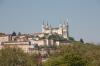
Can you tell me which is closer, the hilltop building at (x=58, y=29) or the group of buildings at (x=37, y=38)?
the group of buildings at (x=37, y=38)

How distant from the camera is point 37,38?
129 meters

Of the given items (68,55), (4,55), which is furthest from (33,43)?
(68,55)

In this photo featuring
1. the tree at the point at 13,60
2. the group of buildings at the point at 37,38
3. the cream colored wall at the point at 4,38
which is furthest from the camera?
the cream colored wall at the point at 4,38

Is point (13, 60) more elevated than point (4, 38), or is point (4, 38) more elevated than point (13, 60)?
point (4, 38)

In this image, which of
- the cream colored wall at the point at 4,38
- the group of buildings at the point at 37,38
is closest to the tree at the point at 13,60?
the group of buildings at the point at 37,38

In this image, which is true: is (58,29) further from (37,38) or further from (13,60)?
(13,60)

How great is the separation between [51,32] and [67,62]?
9504 cm

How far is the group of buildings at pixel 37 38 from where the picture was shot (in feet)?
369

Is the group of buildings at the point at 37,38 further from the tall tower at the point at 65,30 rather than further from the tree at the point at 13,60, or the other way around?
the tree at the point at 13,60

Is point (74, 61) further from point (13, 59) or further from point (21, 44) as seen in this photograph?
point (21, 44)

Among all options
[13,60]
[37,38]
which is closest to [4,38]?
[37,38]

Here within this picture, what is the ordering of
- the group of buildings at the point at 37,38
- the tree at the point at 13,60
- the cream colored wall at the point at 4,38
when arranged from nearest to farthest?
the tree at the point at 13,60 < the group of buildings at the point at 37,38 < the cream colored wall at the point at 4,38

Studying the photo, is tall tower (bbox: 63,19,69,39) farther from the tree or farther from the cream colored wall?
the tree

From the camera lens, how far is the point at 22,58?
55625mm
